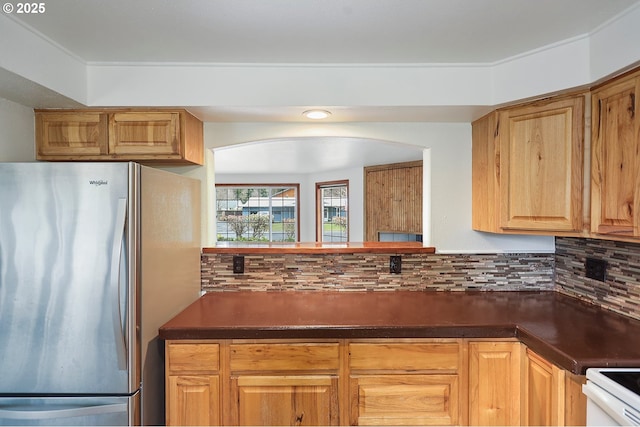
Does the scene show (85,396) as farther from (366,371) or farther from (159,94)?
(159,94)

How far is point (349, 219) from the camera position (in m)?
5.91

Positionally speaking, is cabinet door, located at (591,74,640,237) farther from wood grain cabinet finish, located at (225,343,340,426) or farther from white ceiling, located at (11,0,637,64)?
wood grain cabinet finish, located at (225,343,340,426)

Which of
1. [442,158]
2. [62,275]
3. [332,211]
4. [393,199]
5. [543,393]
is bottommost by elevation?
[543,393]

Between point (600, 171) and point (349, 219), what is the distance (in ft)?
14.5

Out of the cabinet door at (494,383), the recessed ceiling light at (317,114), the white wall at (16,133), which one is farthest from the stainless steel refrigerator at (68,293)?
the cabinet door at (494,383)

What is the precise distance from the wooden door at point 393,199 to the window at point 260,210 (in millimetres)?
1931

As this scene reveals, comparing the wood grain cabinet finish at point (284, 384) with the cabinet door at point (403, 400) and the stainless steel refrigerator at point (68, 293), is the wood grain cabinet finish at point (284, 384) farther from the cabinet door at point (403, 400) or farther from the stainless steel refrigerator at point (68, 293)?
the stainless steel refrigerator at point (68, 293)

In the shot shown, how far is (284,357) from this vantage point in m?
1.57

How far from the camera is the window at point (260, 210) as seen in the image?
270 inches

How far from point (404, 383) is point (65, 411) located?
147 cm

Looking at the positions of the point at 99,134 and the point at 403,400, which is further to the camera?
the point at 99,134

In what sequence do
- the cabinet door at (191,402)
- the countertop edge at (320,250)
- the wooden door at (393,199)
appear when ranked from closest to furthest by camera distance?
the cabinet door at (191,402), the countertop edge at (320,250), the wooden door at (393,199)

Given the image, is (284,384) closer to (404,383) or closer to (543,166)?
(404,383)

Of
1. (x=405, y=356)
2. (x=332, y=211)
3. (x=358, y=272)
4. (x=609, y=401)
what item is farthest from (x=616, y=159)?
(x=332, y=211)
